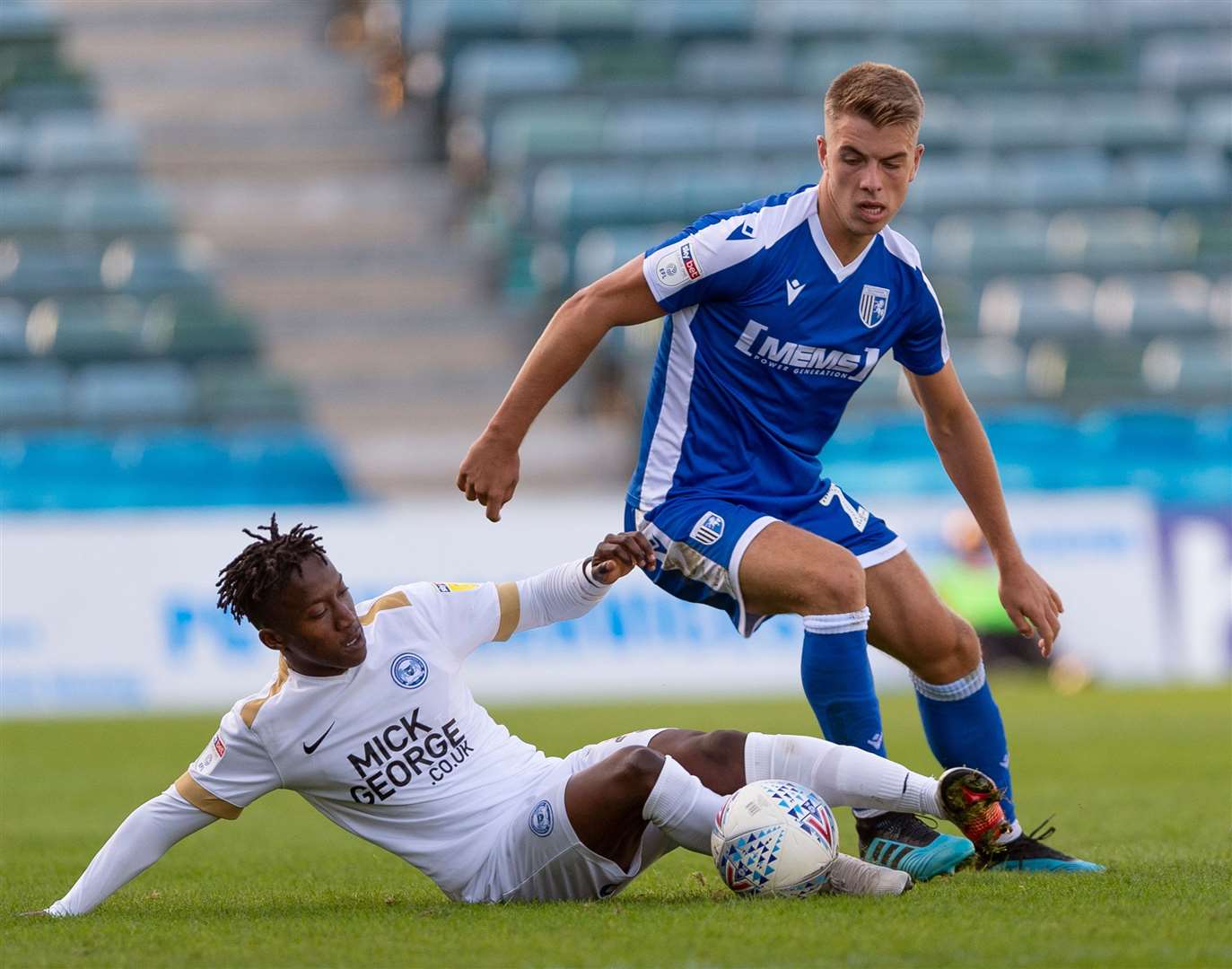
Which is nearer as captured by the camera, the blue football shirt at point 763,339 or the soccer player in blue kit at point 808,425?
the soccer player in blue kit at point 808,425

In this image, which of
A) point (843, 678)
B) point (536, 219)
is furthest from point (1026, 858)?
point (536, 219)

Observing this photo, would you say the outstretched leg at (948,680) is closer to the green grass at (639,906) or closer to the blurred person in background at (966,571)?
the green grass at (639,906)

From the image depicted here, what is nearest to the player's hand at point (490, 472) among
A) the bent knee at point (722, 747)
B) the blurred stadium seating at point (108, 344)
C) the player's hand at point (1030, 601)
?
the bent knee at point (722, 747)

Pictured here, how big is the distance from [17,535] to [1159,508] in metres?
8.65

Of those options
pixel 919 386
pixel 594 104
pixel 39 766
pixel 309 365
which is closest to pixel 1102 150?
pixel 594 104

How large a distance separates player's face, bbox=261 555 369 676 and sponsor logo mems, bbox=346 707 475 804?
0.65 ft

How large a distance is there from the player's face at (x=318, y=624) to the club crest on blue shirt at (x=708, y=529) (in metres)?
0.91

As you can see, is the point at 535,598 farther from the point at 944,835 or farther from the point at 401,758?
the point at 944,835

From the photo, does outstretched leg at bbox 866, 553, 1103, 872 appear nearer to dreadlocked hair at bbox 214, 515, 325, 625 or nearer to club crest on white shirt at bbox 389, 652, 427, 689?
club crest on white shirt at bbox 389, 652, 427, 689

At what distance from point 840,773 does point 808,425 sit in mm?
1006

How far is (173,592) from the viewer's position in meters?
13.1

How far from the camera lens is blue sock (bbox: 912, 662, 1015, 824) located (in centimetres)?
498

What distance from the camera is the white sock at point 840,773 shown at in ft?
14.0

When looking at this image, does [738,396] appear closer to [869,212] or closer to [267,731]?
[869,212]
